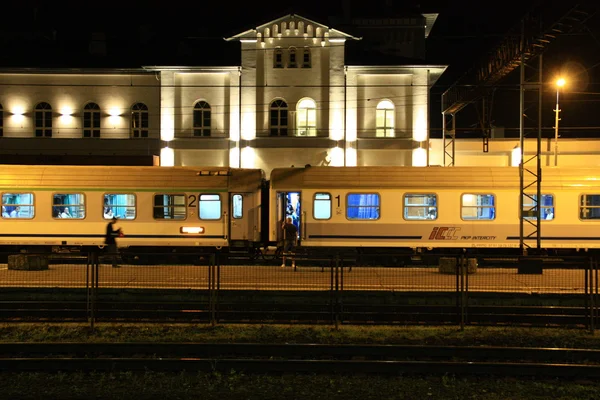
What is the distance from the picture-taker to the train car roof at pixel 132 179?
2417 cm

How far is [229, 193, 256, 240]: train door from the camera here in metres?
24.2

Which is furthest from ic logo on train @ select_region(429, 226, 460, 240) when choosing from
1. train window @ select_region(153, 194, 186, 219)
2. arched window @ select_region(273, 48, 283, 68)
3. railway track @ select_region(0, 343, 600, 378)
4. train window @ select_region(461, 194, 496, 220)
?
arched window @ select_region(273, 48, 283, 68)

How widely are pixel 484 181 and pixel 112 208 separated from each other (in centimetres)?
1358

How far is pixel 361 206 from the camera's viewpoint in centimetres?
2372

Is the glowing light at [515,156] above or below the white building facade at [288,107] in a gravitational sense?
below

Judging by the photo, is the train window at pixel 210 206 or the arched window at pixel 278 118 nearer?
the train window at pixel 210 206

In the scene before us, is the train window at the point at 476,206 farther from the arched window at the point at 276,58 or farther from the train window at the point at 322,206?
the arched window at the point at 276,58

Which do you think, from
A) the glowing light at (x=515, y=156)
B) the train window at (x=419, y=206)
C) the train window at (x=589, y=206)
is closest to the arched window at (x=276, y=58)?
the glowing light at (x=515, y=156)

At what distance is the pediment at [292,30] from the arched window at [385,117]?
404 cm

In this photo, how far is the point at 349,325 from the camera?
14.0 metres

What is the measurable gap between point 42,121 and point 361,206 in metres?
23.1

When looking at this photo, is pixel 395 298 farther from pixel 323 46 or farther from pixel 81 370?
pixel 323 46

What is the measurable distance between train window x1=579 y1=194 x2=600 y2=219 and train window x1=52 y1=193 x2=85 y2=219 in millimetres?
18045

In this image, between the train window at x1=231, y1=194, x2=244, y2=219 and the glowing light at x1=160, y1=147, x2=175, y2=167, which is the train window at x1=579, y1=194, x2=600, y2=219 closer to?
the train window at x1=231, y1=194, x2=244, y2=219
